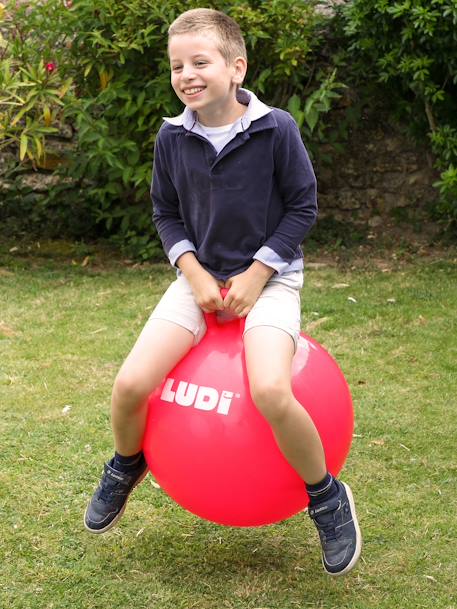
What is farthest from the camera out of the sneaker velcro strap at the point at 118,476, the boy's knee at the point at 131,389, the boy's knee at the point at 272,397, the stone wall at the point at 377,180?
the stone wall at the point at 377,180

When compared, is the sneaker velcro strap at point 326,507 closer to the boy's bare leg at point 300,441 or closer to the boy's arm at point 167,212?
the boy's bare leg at point 300,441

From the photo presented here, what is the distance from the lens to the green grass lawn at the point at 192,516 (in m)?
3.06

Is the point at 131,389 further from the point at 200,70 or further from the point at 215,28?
the point at 215,28

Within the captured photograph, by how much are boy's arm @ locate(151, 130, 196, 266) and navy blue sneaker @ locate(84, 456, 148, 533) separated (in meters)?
0.71

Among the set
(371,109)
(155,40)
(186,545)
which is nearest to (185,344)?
A: (186,545)

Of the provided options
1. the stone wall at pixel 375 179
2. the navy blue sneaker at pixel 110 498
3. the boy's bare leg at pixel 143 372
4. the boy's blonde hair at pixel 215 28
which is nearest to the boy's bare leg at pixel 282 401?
the boy's bare leg at pixel 143 372

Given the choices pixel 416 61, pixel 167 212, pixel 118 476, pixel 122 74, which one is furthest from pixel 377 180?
pixel 118 476

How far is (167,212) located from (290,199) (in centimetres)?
45

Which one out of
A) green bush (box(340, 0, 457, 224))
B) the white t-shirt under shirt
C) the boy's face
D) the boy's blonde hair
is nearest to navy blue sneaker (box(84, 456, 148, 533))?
the white t-shirt under shirt

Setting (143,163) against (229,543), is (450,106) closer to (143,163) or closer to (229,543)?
(143,163)

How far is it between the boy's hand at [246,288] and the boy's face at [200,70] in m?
0.54

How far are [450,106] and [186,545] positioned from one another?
4.62 meters

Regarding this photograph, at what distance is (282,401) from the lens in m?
2.79

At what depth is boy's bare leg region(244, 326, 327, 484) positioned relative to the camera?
2.79 meters
